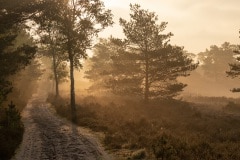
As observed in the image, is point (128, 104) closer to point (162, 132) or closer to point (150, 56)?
point (150, 56)

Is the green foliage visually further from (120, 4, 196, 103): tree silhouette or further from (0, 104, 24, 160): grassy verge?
(120, 4, 196, 103): tree silhouette

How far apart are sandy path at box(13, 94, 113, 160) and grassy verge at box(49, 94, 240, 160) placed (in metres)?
1.07

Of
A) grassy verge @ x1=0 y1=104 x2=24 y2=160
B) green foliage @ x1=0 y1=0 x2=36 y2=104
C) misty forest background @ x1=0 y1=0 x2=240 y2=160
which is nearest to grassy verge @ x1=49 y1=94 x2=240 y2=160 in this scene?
misty forest background @ x1=0 y1=0 x2=240 y2=160

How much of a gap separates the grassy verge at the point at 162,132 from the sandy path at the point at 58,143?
1.07 meters

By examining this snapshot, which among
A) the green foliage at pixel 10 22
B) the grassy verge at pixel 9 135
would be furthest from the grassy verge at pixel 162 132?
the green foliage at pixel 10 22

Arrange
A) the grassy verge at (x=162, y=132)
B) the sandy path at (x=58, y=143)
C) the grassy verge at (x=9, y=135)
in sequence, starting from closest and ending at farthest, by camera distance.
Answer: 1. the grassy verge at (x=162, y=132)
2. the sandy path at (x=58, y=143)
3. the grassy verge at (x=9, y=135)

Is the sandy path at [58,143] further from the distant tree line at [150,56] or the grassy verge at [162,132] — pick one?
the distant tree line at [150,56]

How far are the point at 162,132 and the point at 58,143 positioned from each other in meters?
6.10

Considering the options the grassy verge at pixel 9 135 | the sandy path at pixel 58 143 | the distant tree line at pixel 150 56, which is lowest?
the sandy path at pixel 58 143

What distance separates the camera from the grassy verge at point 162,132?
1512 centimetres

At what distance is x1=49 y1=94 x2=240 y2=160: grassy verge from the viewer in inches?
595

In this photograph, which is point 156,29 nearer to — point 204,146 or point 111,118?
point 111,118

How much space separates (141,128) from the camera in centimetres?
2209

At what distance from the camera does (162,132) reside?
19828mm
